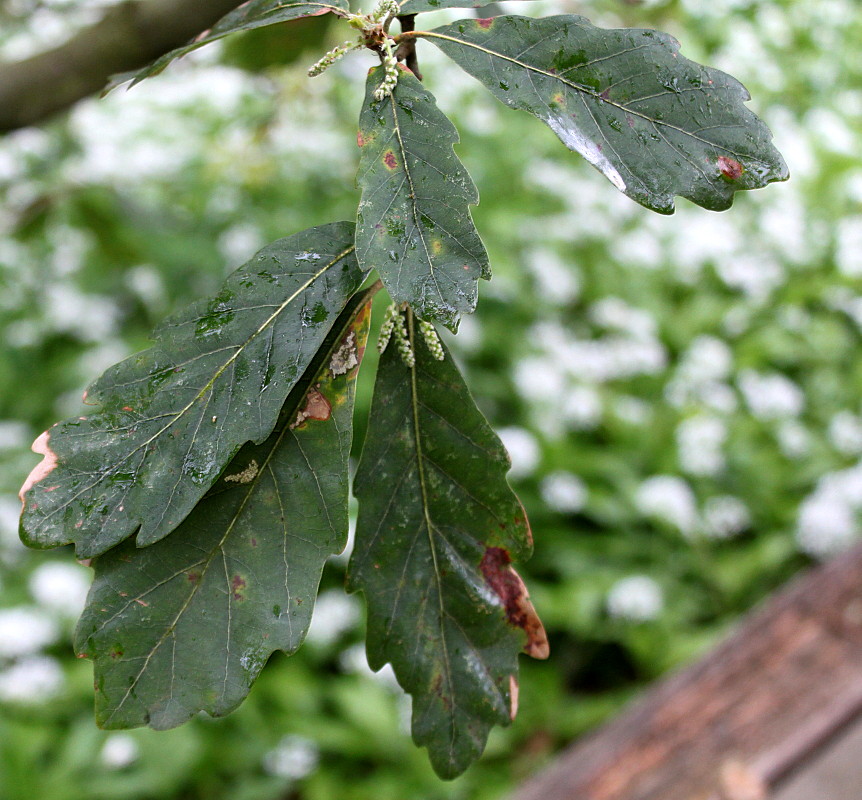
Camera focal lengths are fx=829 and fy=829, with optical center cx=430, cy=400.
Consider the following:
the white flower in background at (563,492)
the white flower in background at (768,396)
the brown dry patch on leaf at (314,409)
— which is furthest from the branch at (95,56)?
the white flower in background at (768,396)

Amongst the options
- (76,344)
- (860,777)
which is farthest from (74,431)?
(76,344)

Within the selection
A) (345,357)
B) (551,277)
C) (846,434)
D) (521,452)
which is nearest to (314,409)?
(345,357)

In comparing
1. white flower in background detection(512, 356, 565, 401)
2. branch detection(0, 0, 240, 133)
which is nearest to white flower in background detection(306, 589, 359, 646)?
white flower in background detection(512, 356, 565, 401)

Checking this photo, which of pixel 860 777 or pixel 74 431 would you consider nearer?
pixel 74 431

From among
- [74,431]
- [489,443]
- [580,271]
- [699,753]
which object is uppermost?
[74,431]

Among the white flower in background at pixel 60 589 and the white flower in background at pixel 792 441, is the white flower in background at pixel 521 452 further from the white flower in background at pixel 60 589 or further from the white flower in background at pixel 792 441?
the white flower in background at pixel 60 589

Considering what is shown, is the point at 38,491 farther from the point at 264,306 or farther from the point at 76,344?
the point at 76,344

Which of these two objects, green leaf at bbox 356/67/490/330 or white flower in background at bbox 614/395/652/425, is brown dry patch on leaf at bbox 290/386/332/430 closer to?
green leaf at bbox 356/67/490/330
